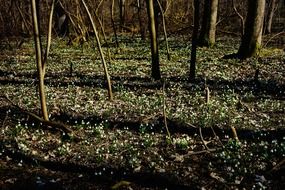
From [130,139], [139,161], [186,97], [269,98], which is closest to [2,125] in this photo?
[130,139]

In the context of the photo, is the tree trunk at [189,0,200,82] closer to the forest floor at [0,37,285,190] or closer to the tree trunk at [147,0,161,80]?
the forest floor at [0,37,285,190]

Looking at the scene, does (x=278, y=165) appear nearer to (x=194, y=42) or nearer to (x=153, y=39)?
(x=194, y=42)

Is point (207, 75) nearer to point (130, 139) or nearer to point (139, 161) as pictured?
point (130, 139)

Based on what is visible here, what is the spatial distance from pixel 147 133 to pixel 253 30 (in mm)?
15136

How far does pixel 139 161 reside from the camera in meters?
9.70

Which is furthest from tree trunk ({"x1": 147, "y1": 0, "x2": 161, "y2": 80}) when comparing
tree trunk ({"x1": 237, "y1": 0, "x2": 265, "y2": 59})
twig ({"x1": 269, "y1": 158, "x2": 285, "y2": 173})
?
twig ({"x1": 269, "y1": 158, "x2": 285, "y2": 173})

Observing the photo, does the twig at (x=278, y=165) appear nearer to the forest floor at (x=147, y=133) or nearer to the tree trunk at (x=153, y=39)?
the forest floor at (x=147, y=133)

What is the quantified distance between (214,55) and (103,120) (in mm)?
15671

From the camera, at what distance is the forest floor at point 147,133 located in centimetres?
890

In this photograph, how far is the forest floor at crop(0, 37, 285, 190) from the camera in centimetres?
890

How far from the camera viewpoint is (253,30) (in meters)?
24.1

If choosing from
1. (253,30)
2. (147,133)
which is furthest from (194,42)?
(253,30)

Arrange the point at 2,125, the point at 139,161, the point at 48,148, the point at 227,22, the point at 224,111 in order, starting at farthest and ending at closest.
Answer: the point at 227,22 → the point at 224,111 → the point at 2,125 → the point at 48,148 → the point at 139,161

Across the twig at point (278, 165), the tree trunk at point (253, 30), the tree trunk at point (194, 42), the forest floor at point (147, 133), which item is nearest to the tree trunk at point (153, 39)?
the forest floor at point (147, 133)
